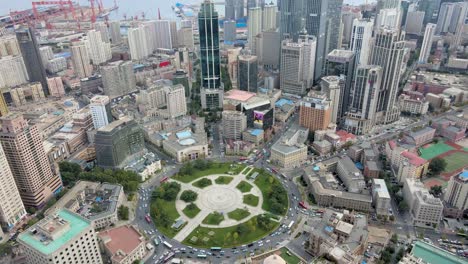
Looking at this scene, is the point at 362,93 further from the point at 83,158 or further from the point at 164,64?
the point at 164,64

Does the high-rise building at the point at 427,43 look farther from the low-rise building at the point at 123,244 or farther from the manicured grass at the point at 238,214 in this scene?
the low-rise building at the point at 123,244

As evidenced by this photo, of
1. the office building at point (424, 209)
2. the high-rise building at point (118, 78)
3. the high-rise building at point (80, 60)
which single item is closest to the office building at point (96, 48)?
the high-rise building at point (80, 60)

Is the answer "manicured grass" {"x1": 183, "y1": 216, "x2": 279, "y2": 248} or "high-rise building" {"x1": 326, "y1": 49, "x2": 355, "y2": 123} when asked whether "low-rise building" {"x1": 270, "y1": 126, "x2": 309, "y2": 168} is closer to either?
"manicured grass" {"x1": 183, "y1": 216, "x2": 279, "y2": 248}

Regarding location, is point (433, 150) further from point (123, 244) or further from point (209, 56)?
point (123, 244)

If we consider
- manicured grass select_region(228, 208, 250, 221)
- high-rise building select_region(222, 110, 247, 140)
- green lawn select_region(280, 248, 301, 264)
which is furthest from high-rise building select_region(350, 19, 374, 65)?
green lawn select_region(280, 248, 301, 264)

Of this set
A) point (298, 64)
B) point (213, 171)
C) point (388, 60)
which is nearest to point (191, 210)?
point (213, 171)

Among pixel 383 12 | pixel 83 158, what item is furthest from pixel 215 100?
pixel 383 12
